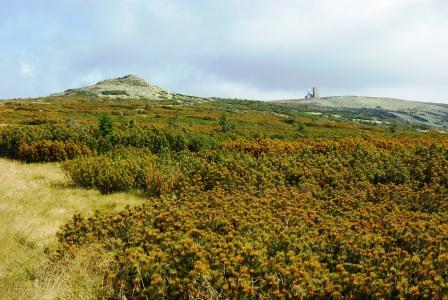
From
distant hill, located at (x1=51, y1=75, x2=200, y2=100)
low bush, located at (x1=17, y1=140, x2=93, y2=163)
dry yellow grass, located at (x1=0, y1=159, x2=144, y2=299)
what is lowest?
dry yellow grass, located at (x1=0, y1=159, x2=144, y2=299)

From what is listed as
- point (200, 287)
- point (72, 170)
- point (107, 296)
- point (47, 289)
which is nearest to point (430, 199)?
point (200, 287)

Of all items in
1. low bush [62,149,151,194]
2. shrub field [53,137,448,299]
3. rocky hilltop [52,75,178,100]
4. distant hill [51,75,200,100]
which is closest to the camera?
shrub field [53,137,448,299]

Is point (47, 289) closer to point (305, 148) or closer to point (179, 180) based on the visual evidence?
point (179, 180)

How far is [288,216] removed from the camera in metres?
7.55

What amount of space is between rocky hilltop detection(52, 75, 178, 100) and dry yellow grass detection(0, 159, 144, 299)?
95569 mm

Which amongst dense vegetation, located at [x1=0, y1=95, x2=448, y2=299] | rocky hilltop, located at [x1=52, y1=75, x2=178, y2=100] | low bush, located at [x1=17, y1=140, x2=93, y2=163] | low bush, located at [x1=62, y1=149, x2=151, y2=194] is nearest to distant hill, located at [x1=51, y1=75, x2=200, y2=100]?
rocky hilltop, located at [x1=52, y1=75, x2=178, y2=100]

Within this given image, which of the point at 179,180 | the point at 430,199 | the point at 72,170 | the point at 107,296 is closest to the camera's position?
the point at 107,296

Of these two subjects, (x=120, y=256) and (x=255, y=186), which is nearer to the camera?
(x=120, y=256)

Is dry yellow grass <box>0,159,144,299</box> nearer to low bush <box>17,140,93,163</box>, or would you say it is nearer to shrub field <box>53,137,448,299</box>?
shrub field <box>53,137,448,299</box>

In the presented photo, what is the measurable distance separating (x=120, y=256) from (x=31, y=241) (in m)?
2.90

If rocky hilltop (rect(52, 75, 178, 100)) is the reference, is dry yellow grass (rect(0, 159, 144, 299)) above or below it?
below

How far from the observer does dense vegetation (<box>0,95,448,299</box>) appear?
17.3ft

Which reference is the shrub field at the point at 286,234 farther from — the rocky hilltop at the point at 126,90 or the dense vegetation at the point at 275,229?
the rocky hilltop at the point at 126,90

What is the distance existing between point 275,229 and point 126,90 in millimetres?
118552
